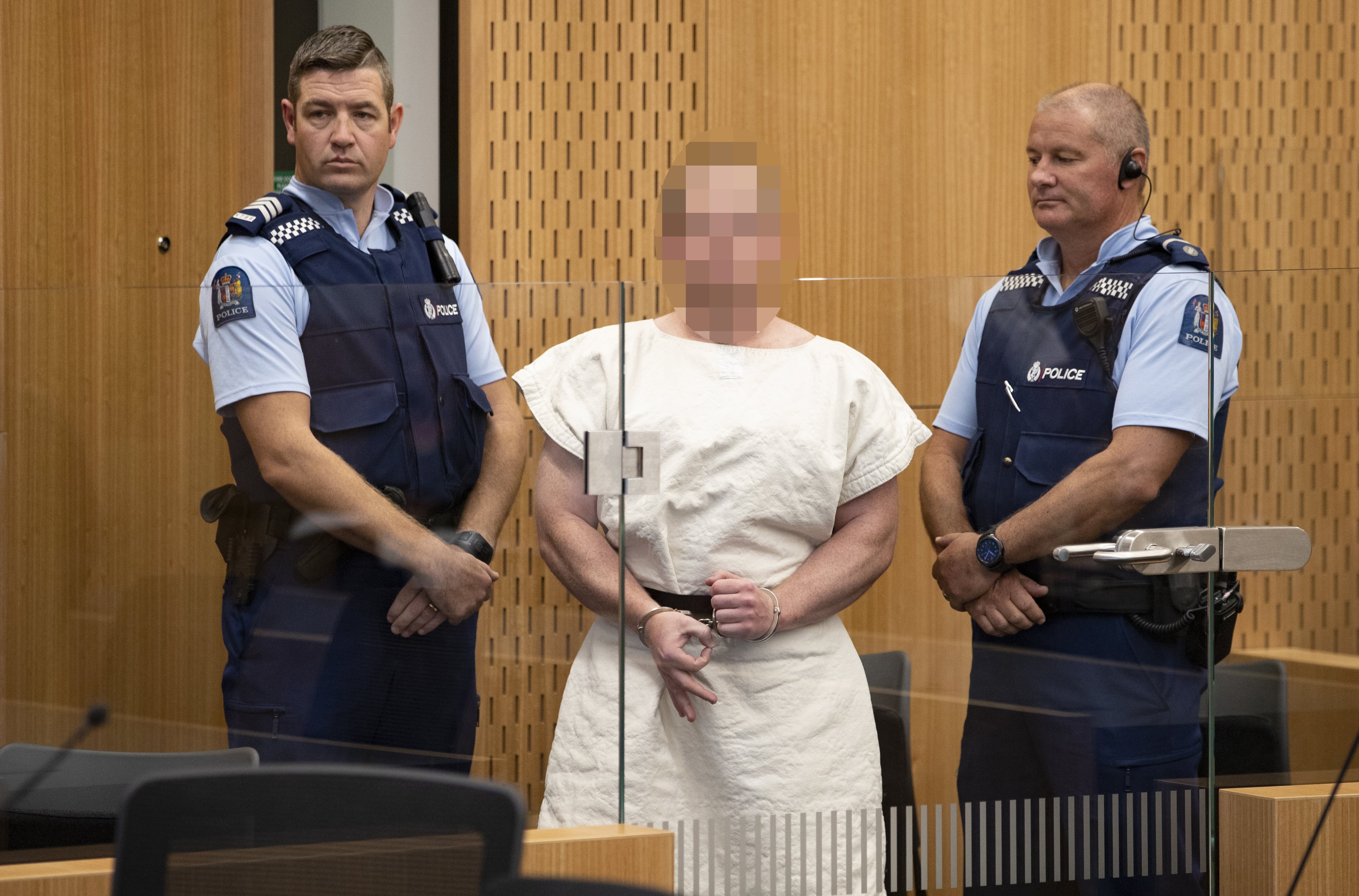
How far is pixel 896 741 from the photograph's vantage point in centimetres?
222

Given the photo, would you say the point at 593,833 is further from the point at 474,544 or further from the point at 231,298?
the point at 231,298

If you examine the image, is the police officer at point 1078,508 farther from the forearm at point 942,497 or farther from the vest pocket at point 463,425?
the vest pocket at point 463,425

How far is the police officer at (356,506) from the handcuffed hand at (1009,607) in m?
0.79

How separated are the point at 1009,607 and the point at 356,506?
3.46ft

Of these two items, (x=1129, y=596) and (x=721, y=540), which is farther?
(x=1129, y=596)

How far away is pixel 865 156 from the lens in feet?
13.2

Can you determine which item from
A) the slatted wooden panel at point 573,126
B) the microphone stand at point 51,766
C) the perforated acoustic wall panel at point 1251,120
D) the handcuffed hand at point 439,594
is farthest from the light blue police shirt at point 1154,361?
the perforated acoustic wall panel at point 1251,120

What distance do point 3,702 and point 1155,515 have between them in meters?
1.83

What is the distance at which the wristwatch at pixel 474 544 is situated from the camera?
2072mm

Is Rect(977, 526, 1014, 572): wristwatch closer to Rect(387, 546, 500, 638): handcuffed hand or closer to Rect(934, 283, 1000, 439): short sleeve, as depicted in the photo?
Rect(934, 283, 1000, 439): short sleeve

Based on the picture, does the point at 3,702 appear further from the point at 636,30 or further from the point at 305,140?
the point at 636,30

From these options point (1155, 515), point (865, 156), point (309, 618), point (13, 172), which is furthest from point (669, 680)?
point (13, 172)

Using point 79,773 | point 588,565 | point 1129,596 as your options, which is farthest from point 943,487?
point 79,773

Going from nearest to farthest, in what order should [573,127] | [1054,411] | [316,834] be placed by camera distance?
[316,834]
[1054,411]
[573,127]
